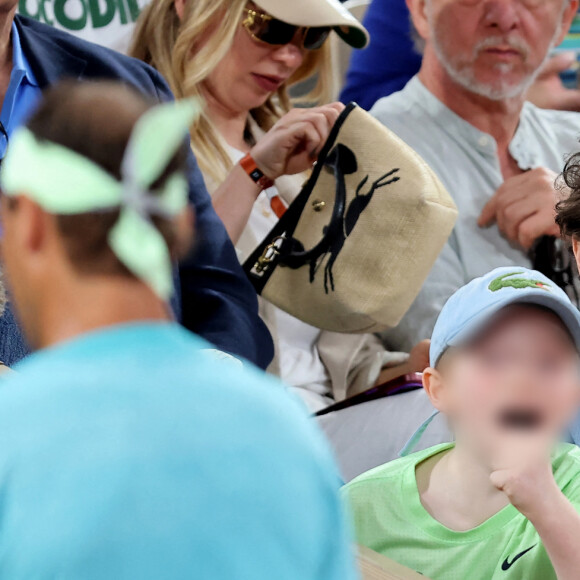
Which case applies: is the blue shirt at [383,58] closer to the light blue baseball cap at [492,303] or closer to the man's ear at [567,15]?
the man's ear at [567,15]

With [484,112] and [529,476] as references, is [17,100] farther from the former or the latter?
[484,112]

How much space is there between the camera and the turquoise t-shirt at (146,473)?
1.43 ft

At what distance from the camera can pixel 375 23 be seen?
6.92ft

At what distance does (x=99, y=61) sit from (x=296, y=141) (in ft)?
1.22

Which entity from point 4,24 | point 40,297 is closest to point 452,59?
point 4,24

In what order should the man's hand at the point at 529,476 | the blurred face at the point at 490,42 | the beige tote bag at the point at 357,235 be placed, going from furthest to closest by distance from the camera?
1. the blurred face at the point at 490,42
2. the beige tote bag at the point at 357,235
3. the man's hand at the point at 529,476

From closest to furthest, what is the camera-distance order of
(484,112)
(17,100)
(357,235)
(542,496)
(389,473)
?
(542,496) < (389,473) < (17,100) < (357,235) < (484,112)

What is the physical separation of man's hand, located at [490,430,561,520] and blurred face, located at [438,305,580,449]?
1cm

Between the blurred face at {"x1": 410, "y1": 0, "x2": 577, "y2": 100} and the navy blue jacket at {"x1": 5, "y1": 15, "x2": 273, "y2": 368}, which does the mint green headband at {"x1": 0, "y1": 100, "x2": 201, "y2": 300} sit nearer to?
the navy blue jacket at {"x1": 5, "y1": 15, "x2": 273, "y2": 368}

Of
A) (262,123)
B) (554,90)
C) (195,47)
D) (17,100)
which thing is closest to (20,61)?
(17,100)

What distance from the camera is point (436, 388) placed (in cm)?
92

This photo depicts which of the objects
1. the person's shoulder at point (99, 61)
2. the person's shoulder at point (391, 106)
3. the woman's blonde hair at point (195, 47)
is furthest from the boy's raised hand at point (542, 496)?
the person's shoulder at point (391, 106)

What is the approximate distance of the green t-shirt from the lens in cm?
85

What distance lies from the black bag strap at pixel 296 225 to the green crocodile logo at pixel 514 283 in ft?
1.74
